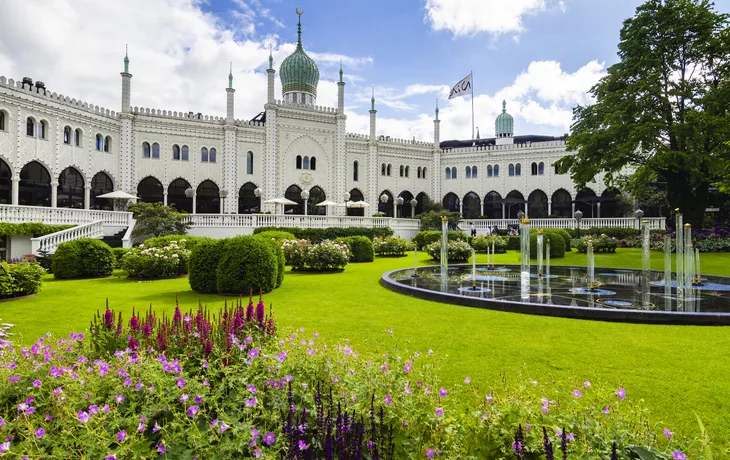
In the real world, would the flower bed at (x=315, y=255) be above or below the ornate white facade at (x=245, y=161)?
below

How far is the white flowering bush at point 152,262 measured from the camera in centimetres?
1317

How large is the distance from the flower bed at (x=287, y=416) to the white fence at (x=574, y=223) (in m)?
33.0

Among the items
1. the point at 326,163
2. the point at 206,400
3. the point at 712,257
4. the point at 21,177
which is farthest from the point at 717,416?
the point at 326,163

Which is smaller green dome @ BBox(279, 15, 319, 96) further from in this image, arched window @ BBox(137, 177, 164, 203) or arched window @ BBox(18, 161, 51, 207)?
arched window @ BBox(18, 161, 51, 207)

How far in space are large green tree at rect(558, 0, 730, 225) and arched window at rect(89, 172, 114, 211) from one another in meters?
35.2

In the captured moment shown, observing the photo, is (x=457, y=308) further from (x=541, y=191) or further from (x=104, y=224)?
(x=541, y=191)

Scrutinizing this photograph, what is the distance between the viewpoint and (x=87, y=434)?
237 centimetres

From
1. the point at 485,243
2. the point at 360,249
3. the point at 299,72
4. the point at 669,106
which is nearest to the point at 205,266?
the point at 360,249

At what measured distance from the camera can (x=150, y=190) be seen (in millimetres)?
36656

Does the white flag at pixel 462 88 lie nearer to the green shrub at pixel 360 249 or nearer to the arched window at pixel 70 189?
the green shrub at pixel 360 249

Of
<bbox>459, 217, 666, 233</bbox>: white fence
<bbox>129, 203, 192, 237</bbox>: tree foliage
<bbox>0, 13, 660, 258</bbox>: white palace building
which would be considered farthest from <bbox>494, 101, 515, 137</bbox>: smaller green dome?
<bbox>129, 203, 192, 237</bbox>: tree foliage

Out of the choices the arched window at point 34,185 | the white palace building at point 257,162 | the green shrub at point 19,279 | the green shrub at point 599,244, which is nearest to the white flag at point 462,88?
the white palace building at point 257,162

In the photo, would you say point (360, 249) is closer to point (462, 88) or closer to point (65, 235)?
point (65, 235)

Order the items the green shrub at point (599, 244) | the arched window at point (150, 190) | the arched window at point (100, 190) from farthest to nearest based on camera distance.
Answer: the arched window at point (150, 190) < the arched window at point (100, 190) < the green shrub at point (599, 244)
